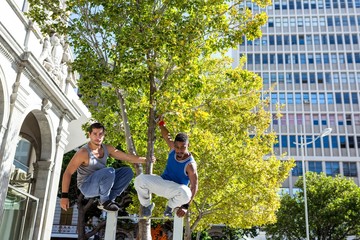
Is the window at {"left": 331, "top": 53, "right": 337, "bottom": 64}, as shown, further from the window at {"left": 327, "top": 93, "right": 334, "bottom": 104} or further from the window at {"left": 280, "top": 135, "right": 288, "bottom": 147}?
the window at {"left": 280, "top": 135, "right": 288, "bottom": 147}

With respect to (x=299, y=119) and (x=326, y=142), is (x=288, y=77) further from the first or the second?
(x=326, y=142)

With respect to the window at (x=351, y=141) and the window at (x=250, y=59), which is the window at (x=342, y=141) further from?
the window at (x=250, y=59)

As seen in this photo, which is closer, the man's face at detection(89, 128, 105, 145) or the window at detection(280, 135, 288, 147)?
the man's face at detection(89, 128, 105, 145)

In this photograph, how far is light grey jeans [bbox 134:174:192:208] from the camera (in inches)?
204

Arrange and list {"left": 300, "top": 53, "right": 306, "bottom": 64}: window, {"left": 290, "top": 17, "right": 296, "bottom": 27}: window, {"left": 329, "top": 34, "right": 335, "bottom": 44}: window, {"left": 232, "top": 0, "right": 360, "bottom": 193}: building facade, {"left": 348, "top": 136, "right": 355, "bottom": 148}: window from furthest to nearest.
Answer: {"left": 290, "top": 17, "right": 296, "bottom": 27}: window < {"left": 329, "top": 34, "right": 335, "bottom": 44}: window < {"left": 300, "top": 53, "right": 306, "bottom": 64}: window < {"left": 348, "top": 136, "right": 355, "bottom": 148}: window < {"left": 232, "top": 0, "right": 360, "bottom": 193}: building facade

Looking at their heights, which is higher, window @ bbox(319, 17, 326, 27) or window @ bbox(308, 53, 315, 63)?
window @ bbox(319, 17, 326, 27)

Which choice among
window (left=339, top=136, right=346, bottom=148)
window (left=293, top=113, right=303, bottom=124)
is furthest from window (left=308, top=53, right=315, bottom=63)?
window (left=339, top=136, right=346, bottom=148)

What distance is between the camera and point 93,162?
529 cm

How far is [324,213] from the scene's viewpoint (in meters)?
29.1

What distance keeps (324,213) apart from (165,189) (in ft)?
88.8

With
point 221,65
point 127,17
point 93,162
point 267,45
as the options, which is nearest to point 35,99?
point 127,17

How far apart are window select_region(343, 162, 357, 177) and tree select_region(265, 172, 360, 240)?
15035 mm

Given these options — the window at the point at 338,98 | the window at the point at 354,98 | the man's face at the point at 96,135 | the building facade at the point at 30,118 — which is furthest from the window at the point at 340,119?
the man's face at the point at 96,135

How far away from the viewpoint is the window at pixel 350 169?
45378 millimetres
